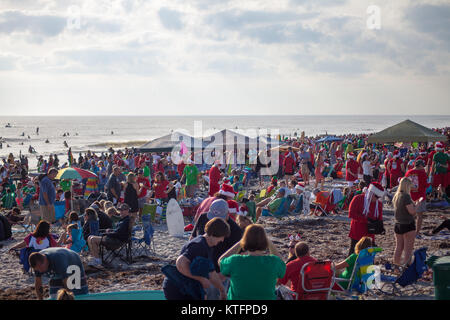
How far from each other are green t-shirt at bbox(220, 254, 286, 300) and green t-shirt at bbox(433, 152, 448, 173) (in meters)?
9.10

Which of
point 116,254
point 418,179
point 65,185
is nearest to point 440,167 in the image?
point 418,179

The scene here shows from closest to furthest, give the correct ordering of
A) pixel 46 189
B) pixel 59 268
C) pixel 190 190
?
1. pixel 59 268
2. pixel 46 189
3. pixel 190 190

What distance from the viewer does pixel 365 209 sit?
647 centimetres

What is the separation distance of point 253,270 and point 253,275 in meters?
0.04

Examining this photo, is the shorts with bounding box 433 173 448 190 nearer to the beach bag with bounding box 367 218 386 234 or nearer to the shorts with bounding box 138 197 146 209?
the beach bag with bounding box 367 218 386 234

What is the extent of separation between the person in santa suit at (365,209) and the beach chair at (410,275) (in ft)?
3.08

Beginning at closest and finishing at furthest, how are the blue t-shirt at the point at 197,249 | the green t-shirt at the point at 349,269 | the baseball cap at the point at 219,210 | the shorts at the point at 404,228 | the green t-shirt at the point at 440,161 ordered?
the blue t-shirt at the point at 197,249
the baseball cap at the point at 219,210
the green t-shirt at the point at 349,269
the shorts at the point at 404,228
the green t-shirt at the point at 440,161

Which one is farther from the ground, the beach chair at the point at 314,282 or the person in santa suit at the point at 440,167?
the person in santa suit at the point at 440,167

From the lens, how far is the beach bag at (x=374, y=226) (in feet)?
21.0

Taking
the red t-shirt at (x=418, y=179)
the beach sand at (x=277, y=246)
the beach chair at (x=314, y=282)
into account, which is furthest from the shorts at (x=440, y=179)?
the beach chair at (x=314, y=282)

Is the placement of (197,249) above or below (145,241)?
above

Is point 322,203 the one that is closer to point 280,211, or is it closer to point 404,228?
point 280,211

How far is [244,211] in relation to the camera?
8281mm

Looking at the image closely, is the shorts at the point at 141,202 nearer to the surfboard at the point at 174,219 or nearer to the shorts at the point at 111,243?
the surfboard at the point at 174,219
